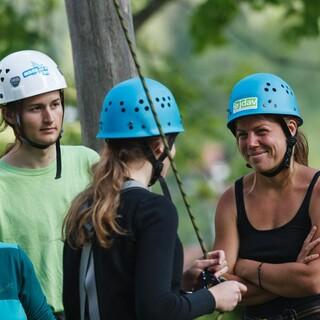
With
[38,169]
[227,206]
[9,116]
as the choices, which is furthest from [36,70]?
[227,206]

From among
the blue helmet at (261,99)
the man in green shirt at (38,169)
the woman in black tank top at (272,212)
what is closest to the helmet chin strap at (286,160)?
the woman in black tank top at (272,212)

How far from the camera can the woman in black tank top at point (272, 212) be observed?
18.6 feet

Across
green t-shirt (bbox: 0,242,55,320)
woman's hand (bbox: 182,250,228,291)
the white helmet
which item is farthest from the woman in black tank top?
green t-shirt (bbox: 0,242,55,320)

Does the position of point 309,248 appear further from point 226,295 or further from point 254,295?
point 226,295

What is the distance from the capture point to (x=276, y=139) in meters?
5.78

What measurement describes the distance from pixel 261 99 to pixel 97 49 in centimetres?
127

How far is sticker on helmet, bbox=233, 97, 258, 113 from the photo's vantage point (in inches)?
229

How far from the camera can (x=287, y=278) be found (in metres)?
5.64

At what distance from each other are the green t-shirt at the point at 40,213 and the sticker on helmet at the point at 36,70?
45 cm

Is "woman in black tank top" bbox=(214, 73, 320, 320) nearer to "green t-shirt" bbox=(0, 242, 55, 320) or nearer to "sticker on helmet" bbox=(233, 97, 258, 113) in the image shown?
"sticker on helmet" bbox=(233, 97, 258, 113)

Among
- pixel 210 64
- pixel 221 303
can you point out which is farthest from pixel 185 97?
pixel 210 64

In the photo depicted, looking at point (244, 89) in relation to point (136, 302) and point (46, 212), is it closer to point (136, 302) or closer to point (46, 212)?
point (46, 212)

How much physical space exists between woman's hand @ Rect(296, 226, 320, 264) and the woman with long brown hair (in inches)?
30.8

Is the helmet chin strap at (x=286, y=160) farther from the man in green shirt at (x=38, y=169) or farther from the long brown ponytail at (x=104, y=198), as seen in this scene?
the long brown ponytail at (x=104, y=198)
